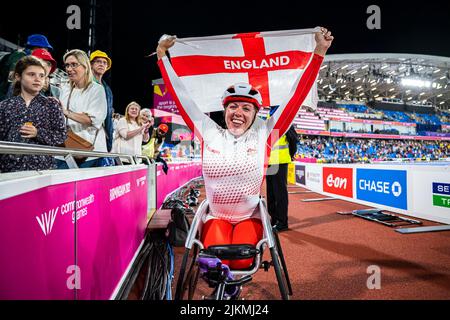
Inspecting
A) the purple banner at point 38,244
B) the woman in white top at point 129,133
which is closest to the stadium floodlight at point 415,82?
the woman in white top at point 129,133

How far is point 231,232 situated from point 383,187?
17.0ft

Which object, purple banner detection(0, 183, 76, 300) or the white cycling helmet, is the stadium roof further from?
purple banner detection(0, 183, 76, 300)

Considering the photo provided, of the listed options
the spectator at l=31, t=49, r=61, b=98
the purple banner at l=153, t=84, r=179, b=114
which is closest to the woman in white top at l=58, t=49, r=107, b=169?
the spectator at l=31, t=49, r=61, b=98

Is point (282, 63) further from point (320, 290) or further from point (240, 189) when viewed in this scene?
point (320, 290)

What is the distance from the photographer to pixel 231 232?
161 cm

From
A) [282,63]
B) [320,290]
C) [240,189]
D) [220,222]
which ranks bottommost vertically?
[320,290]

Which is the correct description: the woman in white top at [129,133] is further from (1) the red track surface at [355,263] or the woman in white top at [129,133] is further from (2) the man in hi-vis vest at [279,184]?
(2) the man in hi-vis vest at [279,184]

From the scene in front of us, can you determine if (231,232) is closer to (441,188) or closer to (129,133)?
(129,133)

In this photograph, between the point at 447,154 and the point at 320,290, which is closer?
the point at 320,290

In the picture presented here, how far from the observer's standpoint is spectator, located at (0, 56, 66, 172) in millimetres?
1655

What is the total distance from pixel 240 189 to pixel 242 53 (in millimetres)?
1646
